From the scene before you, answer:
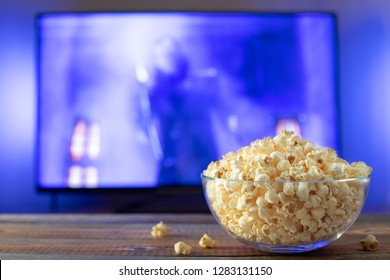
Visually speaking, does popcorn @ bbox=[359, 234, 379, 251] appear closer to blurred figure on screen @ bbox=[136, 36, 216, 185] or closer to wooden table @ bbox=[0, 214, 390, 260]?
wooden table @ bbox=[0, 214, 390, 260]

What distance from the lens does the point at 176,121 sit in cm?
293

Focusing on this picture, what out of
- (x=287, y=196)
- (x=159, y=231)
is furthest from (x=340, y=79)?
(x=287, y=196)

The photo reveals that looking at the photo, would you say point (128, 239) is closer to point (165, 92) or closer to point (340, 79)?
point (165, 92)

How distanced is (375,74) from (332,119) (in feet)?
1.68

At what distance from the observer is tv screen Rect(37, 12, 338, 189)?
2.92 m

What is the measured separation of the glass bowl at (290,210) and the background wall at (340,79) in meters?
2.40

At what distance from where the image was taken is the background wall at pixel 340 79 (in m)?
3.19

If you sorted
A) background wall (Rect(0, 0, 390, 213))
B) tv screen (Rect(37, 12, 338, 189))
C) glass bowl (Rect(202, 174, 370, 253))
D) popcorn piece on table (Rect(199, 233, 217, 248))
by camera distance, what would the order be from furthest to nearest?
background wall (Rect(0, 0, 390, 213)), tv screen (Rect(37, 12, 338, 189)), popcorn piece on table (Rect(199, 233, 217, 248)), glass bowl (Rect(202, 174, 370, 253))

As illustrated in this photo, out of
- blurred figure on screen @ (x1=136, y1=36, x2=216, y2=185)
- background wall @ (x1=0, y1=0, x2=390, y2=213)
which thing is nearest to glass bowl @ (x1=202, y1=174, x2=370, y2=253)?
blurred figure on screen @ (x1=136, y1=36, x2=216, y2=185)

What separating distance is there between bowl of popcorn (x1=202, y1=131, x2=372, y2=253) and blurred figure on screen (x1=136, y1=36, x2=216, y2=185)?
1991 mm

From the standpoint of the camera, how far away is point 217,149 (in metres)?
2.92

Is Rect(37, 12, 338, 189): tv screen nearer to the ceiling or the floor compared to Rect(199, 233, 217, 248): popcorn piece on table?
nearer to the ceiling

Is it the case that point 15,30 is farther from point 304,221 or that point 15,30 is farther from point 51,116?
point 304,221
